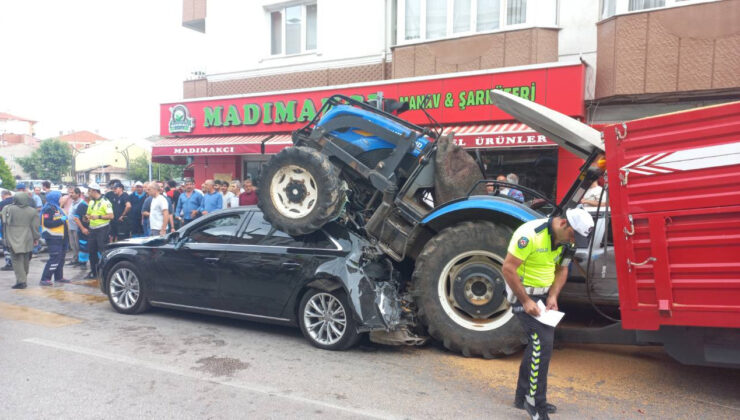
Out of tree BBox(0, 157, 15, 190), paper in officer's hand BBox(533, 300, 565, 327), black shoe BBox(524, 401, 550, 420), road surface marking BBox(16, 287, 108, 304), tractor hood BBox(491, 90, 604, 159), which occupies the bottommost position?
black shoe BBox(524, 401, 550, 420)

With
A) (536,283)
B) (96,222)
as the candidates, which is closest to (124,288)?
(96,222)

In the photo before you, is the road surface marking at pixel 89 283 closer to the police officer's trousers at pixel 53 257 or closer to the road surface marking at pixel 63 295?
the police officer's trousers at pixel 53 257

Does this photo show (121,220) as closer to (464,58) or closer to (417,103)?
(417,103)

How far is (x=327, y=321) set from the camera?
5.38 m

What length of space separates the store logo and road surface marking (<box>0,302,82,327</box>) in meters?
9.22

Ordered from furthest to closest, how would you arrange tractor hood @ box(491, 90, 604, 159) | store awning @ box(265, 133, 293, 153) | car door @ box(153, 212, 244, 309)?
store awning @ box(265, 133, 293, 153) → car door @ box(153, 212, 244, 309) → tractor hood @ box(491, 90, 604, 159)

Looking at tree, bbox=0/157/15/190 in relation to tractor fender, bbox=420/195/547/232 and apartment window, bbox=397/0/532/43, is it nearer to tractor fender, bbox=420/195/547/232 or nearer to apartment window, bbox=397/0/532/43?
apartment window, bbox=397/0/532/43

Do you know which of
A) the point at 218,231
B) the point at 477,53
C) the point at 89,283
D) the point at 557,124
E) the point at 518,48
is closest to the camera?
the point at 557,124

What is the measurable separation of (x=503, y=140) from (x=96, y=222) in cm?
783

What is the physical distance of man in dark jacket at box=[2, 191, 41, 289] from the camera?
8.57 metres

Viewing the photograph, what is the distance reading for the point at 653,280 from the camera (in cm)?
398

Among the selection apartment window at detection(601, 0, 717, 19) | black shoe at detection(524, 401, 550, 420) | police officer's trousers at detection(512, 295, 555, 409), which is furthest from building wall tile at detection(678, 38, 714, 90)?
black shoe at detection(524, 401, 550, 420)

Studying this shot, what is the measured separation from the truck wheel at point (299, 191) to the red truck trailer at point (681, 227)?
9.02 feet

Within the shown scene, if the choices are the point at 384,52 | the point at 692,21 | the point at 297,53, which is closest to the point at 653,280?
the point at 692,21
